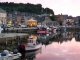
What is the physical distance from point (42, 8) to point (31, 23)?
8638 cm

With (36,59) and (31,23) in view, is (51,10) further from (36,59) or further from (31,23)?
(36,59)

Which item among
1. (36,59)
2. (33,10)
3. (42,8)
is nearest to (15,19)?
(33,10)

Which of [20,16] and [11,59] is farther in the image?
[20,16]

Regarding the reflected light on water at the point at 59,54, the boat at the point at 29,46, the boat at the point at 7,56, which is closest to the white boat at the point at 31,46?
the boat at the point at 29,46

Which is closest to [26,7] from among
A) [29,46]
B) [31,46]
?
[31,46]

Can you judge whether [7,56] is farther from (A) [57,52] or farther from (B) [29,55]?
(A) [57,52]

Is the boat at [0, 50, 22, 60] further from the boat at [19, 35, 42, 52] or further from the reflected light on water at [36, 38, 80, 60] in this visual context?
the boat at [19, 35, 42, 52]

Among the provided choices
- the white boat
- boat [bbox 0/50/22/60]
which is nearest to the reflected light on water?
the white boat

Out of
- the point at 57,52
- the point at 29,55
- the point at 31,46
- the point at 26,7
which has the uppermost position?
the point at 26,7

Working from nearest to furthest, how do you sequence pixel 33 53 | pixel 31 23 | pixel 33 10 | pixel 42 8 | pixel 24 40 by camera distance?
pixel 33 53
pixel 24 40
pixel 31 23
pixel 33 10
pixel 42 8

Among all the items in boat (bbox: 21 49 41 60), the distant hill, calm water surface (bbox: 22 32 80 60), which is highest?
the distant hill

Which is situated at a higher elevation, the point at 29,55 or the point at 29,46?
the point at 29,46

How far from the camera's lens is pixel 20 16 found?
419 feet

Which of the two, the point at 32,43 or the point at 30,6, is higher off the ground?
the point at 30,6
